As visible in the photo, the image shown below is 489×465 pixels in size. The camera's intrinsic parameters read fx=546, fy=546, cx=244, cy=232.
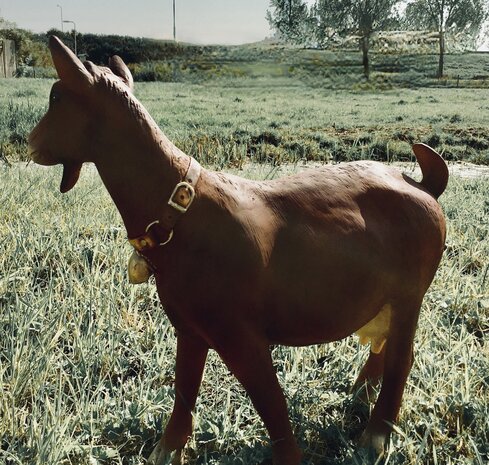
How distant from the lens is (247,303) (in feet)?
3.77

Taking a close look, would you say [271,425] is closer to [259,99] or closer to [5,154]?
[5,154]

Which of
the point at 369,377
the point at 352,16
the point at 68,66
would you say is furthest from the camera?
the point at 352,16

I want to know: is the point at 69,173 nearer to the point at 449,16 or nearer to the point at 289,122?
the point at 289,122

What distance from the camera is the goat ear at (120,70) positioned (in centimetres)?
120

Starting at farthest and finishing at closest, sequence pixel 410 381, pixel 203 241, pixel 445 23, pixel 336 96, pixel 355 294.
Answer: pixel 445 23 < pixel 336 96 < pixel 410 381 < pixel 355 294 < pixel 203 241

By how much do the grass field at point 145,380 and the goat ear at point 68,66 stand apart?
0.80m

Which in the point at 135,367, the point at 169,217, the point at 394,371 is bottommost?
the point at 135,367

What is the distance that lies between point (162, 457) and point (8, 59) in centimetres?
2663

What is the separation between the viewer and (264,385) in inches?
46.9

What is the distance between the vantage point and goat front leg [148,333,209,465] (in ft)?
4.29

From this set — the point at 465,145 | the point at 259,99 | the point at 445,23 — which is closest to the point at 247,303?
the point at 465,145

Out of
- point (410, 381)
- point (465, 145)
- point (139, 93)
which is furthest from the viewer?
point (139, 93)

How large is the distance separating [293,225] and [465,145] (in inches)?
355

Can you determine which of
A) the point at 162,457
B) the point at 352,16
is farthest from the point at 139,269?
the point at 352,16
